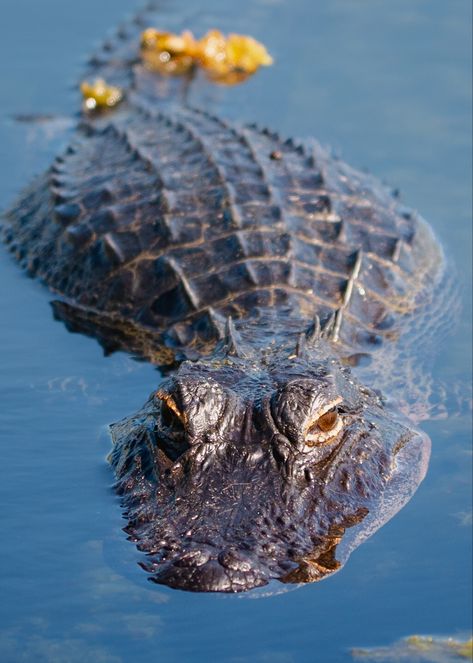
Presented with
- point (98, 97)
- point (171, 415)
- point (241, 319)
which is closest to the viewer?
point (171, 415)

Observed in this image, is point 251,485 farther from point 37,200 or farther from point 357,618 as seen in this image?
point 37,200

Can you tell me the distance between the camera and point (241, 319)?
326 inches

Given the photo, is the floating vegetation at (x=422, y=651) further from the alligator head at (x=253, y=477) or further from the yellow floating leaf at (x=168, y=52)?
the yellow floating leaf at (x=168, y=52)

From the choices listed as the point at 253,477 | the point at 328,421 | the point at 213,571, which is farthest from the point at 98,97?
the point at 213,571

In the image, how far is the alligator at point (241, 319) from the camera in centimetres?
617

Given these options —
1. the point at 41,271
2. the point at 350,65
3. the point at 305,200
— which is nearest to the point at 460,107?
the point at 350,65

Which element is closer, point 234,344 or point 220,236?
point 234,344

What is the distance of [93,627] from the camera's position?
5863 mm

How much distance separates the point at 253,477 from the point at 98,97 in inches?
298

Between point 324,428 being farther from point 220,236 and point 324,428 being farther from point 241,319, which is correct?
point 220,236

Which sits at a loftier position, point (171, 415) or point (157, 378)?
point (171, 415)

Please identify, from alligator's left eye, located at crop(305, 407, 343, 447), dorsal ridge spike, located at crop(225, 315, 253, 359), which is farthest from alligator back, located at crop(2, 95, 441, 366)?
alligator's left eye, located at crop(305, 407, 343, 447)

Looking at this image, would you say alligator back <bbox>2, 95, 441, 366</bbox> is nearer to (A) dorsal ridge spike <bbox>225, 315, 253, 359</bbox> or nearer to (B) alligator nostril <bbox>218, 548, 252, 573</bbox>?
(A) dorsal ridge spike <bbox>225, 315, 253, 359</bbox>

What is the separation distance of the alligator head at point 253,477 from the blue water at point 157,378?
12 centimetres
